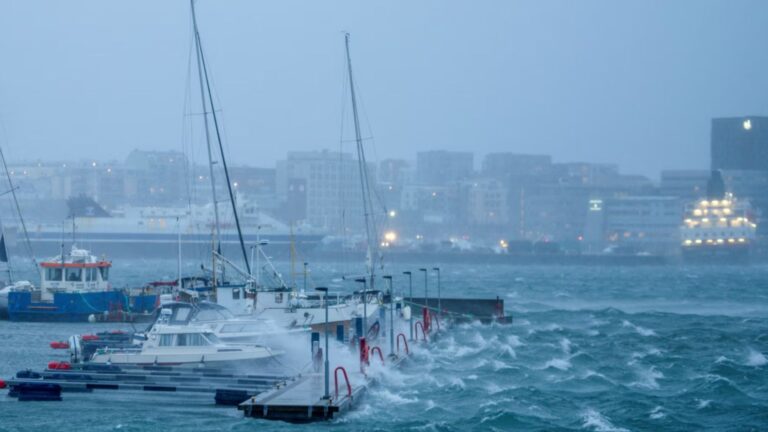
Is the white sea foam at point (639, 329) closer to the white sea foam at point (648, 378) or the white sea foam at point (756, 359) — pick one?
the white sea foam at point (756, 359)

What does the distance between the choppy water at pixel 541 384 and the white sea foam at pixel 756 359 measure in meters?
0.08

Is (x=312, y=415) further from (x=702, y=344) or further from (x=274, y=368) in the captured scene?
(x=702, y=344)

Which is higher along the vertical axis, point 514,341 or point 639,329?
point 514,341

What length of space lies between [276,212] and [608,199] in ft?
160

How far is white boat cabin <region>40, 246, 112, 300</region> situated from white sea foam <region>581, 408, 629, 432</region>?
2542cm

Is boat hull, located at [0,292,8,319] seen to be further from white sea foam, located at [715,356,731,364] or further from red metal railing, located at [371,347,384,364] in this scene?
white sea foam, located at [715,356,731,364]

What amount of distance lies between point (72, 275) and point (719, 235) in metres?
110

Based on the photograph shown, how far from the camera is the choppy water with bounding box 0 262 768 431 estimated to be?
23.2 m

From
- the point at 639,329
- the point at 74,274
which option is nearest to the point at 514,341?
the point at 639,329

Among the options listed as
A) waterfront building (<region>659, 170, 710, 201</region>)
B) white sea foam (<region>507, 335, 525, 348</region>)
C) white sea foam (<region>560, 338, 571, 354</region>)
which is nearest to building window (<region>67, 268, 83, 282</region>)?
white sea foam (<region>507, 335, 525, 348</region>)

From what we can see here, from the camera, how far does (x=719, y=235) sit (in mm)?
143625

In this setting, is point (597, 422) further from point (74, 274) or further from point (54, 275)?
point (54, 275)

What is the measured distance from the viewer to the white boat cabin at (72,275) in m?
45.4

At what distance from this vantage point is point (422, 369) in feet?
101
